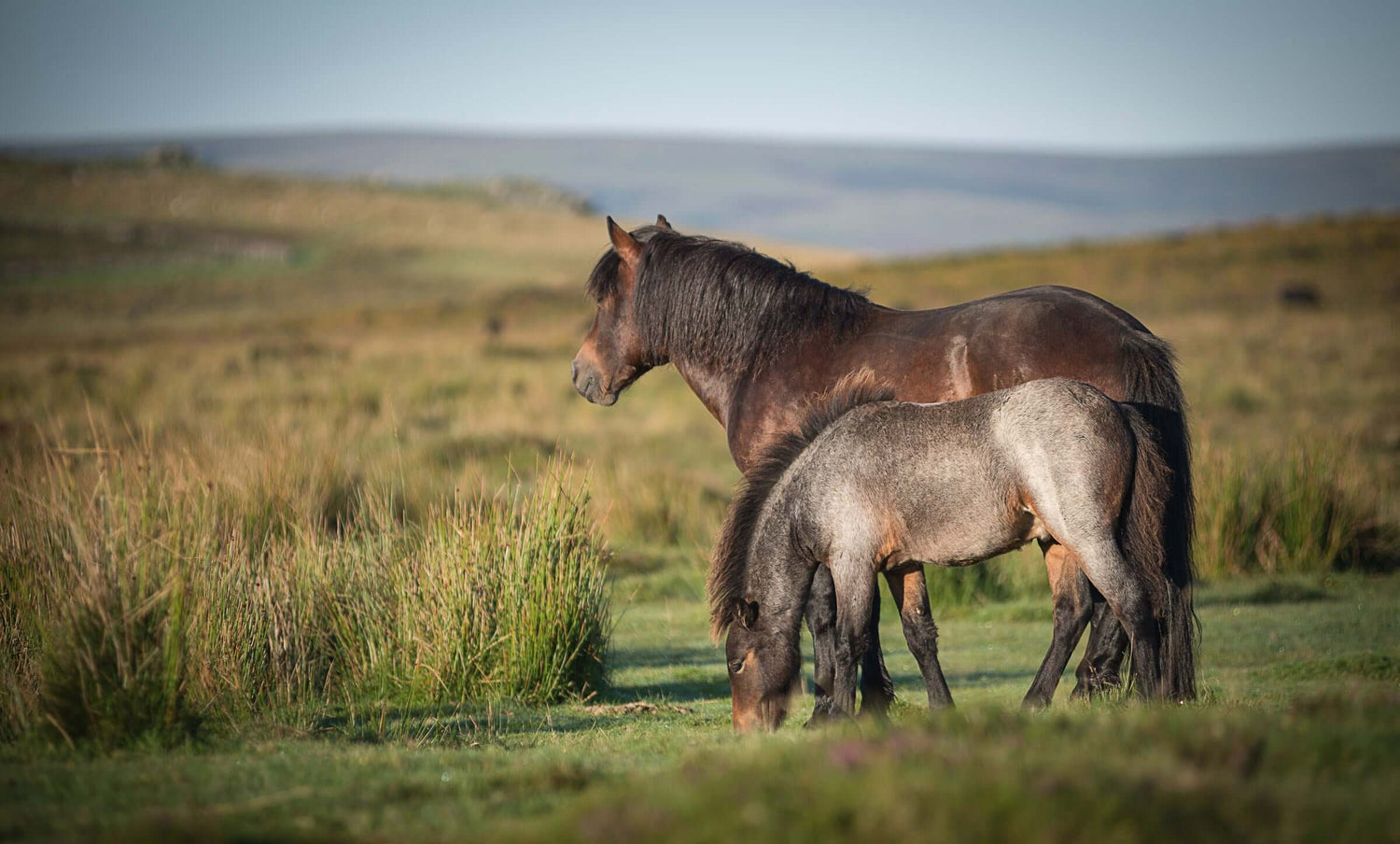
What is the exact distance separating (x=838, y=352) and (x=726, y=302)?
2.68 ft

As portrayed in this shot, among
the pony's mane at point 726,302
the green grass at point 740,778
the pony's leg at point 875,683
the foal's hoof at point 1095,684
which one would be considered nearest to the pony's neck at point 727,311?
the pony's mane at point 726,302

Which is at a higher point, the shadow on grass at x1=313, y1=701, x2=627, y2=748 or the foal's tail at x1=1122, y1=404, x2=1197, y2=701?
the foal's tail at x1=1122, y1=404, x2=1197, y2=701

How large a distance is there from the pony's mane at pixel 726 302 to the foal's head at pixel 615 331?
136 millimetres

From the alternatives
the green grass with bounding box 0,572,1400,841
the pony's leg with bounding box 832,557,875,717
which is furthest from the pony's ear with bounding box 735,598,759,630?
the green grass with bounding box 0,572,1400,841

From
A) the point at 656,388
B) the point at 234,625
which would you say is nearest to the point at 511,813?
the point at 234,625

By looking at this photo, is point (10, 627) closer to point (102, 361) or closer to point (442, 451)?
point (442, 451)

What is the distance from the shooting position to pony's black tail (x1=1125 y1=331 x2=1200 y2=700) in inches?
232

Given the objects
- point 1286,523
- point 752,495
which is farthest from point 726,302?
point 1286,523

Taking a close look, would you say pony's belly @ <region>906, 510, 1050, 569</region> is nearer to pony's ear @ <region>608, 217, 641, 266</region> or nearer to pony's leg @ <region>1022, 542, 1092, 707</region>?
pony's leg @ <region>1022, 542, 1092, 707</region>

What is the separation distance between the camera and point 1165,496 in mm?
5922

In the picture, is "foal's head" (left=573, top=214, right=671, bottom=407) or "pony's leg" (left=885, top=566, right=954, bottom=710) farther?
"foal's head" (left=573, top=214, right=671, bottom=407)

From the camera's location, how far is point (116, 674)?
18.5ft

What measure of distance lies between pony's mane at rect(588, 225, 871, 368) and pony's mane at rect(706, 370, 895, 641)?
976mm

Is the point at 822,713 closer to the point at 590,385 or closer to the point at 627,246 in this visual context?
the point at 590,385
